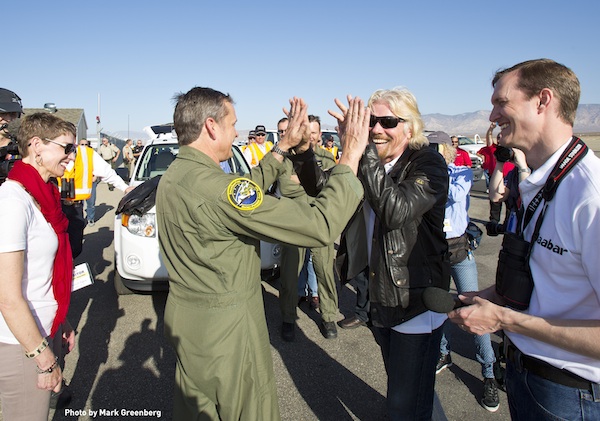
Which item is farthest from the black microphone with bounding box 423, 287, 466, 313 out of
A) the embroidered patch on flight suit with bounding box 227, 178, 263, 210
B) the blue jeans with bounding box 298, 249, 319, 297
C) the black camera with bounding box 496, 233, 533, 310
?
the blue jeans with bounding box 298, 249, 319, 297

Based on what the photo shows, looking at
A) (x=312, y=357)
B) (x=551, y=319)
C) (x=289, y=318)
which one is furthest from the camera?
(x=289, y=318)

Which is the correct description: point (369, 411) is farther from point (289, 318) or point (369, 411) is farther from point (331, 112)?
point (331, 112)

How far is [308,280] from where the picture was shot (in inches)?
195

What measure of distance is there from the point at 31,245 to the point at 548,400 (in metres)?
2.31

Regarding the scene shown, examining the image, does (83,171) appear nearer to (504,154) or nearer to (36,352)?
(36,352)

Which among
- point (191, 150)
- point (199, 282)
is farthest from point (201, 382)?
point (191, 150)

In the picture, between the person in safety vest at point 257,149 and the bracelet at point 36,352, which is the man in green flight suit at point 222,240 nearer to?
the bracelet at point 36,352

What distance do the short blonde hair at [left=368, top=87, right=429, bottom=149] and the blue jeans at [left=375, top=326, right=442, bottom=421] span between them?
105 centimetres

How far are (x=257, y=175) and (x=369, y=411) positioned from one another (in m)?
1.98

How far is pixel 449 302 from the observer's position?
1502mm

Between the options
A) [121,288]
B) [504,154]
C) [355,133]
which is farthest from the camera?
[121,288]

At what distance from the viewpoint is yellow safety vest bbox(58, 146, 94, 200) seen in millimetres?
6328

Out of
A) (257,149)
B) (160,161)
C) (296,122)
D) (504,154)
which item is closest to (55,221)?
(296,122)

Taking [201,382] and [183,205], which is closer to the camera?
[183,205]
